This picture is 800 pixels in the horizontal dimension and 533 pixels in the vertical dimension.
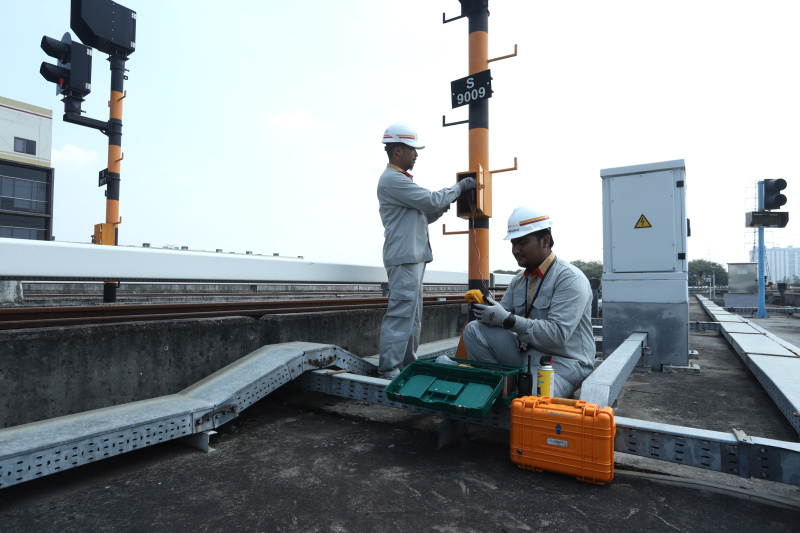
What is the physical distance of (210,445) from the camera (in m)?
2.86

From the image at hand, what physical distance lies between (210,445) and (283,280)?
184cm

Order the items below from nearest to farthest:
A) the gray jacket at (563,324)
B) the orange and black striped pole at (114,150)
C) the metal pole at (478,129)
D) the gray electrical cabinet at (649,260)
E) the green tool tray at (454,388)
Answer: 1. the green tool tray at (454,388)
2. the gray jacket at (563,324)
3. the metal pole at (478,129)
4. the gray electrical cabinet at (649,260)
5. the orange and black striped pole at (114,150)

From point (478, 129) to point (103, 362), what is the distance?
4.12 m

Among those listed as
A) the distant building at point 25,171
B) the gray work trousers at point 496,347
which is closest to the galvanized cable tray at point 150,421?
the gray work trousers at point 496,347

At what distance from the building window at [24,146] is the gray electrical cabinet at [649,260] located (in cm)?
4130

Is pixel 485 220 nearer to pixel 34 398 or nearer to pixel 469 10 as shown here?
pixel 469 10

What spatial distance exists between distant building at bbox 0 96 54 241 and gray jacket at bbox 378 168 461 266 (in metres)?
37.4

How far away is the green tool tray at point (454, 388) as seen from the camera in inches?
99.4

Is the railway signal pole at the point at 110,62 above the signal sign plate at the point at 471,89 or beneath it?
above

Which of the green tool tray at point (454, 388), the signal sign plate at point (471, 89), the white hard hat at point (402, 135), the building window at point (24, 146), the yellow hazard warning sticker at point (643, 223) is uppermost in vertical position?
the building window at point (24, 146)

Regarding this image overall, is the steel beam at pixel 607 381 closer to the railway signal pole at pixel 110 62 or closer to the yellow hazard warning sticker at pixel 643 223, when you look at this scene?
the yellow hazard warning sticker at pixel 643 223

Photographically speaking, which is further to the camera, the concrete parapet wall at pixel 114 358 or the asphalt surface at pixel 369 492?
the concrete parapet wall at pixel 114 358

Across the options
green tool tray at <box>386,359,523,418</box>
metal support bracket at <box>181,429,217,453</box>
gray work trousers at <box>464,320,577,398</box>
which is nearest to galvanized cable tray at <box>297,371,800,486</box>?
green tool tray at <box>386,359,523,418</box>

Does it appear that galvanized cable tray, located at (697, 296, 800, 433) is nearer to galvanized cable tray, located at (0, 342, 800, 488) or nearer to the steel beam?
the steel beam
